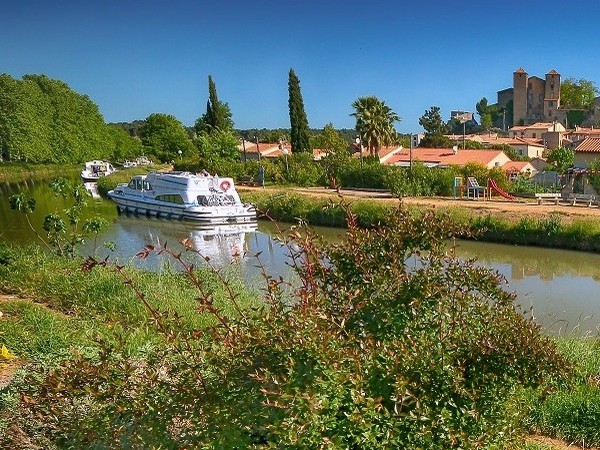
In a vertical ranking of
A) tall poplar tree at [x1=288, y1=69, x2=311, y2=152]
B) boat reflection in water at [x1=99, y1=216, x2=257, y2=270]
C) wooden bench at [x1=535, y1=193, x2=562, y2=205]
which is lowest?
boat reflection in water at [x1=99, y1=216, x2=257, y2=270]

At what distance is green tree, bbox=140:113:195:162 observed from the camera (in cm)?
6244

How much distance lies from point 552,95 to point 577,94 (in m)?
4.26

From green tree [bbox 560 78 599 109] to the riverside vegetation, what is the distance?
94.5m

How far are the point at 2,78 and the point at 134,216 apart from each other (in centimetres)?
3242

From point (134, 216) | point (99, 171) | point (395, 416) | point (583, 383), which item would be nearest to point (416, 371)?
point (395, 416)

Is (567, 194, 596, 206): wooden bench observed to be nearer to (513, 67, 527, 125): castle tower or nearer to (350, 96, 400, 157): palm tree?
(350, 96, 400, 157): palm tree

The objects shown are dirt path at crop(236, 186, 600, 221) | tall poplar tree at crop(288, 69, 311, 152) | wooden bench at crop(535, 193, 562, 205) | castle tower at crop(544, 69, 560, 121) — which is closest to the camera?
dirt path at crop(236, 186, 600, 221)

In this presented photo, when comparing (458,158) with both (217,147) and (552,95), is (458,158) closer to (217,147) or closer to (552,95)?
(217,147)

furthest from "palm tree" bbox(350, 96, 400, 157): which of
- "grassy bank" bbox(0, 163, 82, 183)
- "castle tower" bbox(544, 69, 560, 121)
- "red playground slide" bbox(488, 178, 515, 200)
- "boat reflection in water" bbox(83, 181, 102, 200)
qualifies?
"castle tower" bbox(544, 69, 560, 121)

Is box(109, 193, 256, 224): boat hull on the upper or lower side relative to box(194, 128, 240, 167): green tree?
lower

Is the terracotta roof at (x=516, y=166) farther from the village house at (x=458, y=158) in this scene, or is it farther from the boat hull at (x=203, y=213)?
the boat hull at (x=203, y=213)

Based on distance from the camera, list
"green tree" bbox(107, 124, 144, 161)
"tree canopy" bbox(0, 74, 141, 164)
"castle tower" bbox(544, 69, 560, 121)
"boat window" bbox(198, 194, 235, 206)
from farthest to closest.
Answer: "castle tower" bbox(544, 69, 560, 121), "green tree" bbox(107, 124, 144, 161), "tree canopy" bbox(0, 74, 141, 164), "boat window" bbox(198, 194, 235, 206)

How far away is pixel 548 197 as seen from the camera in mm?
23219

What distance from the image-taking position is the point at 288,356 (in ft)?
6.97
